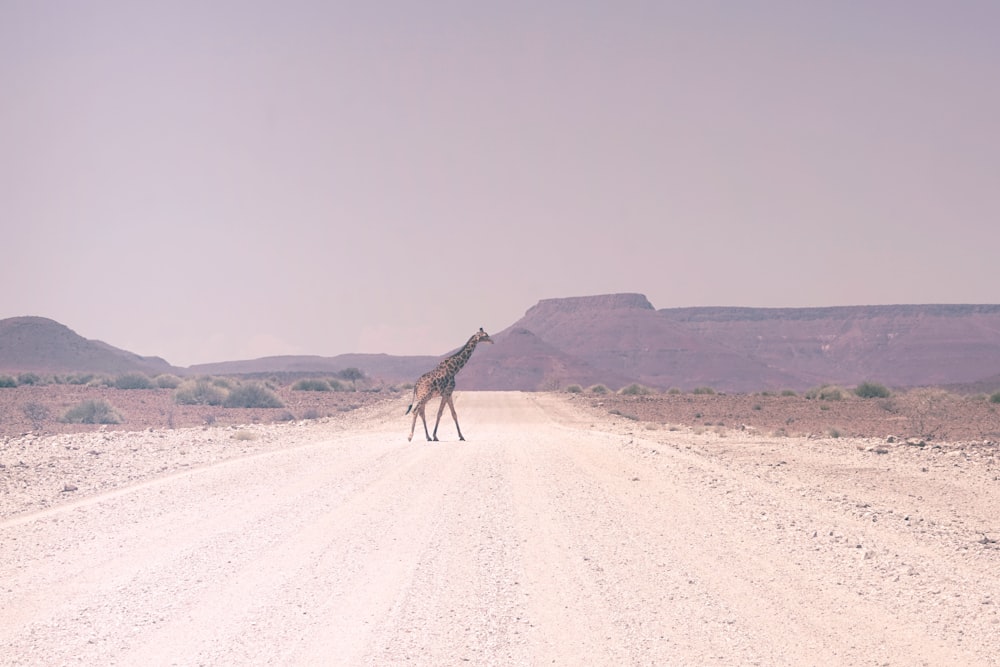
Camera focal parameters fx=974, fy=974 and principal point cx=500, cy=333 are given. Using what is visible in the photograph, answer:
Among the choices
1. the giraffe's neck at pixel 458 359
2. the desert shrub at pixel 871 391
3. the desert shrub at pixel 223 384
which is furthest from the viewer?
the desert shrub at pixel 871 391

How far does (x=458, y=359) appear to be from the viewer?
2636cm

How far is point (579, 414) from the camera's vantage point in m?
43.6

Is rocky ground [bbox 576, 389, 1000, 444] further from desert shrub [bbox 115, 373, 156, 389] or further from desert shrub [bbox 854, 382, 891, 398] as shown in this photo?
desert shrub [bbox 115, 373, 156, 389]

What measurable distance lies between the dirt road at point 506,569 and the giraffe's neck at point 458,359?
7.20 metres

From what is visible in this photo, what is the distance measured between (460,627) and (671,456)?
43.9ft

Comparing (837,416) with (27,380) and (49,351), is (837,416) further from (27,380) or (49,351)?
(49,351)

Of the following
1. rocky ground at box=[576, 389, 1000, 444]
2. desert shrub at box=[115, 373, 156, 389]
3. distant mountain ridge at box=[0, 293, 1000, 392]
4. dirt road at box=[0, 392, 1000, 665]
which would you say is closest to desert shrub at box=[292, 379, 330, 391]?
desert shrub at box=[115, 373, 156, 389]

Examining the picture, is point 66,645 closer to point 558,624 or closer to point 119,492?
point 558,624

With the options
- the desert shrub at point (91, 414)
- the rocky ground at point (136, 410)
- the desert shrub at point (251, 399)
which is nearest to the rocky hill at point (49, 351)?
the rocky ground at point (136, 410)

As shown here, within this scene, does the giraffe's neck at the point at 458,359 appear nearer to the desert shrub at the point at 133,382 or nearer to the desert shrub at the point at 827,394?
the desert shrub at the point at 827,394

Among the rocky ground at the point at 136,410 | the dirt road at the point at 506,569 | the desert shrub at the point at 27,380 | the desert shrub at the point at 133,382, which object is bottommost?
the dirt road at the point at 506,569

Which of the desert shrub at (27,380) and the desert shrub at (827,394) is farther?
the desert shrub at (27,380)

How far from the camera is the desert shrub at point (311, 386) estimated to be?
71.2 m

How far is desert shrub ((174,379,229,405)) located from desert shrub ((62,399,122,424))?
10.8 m
